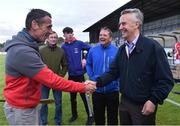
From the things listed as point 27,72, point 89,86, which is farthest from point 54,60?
point 27,72

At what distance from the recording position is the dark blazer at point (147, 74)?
4391 millimetres

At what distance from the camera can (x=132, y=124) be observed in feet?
15.4

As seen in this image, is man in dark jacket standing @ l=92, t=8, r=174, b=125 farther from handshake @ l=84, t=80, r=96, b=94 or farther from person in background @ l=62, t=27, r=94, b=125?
person in background @ l=62, t=27, r=94, b=125

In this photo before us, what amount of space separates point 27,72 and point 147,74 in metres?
1.33

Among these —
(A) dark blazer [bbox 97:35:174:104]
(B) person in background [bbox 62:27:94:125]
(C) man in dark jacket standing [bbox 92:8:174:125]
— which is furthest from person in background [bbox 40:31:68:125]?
(A) dark blazer [bbox 97:35:174:104]

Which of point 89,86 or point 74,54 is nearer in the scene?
point 89,86

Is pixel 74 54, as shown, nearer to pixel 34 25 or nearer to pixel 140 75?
pixel 140 75

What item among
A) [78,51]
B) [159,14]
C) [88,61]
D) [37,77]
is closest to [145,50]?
[37,77]

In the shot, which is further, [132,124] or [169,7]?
[169,7]

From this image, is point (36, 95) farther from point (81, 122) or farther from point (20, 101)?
point (81, 122)

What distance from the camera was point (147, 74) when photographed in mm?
4477

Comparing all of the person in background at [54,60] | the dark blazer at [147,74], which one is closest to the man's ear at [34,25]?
the dark blazer at [147,74]

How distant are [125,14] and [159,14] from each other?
32.5 metres

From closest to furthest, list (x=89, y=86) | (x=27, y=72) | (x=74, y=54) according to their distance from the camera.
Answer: (x=27, y=72) → (x=89, y=86) → (x=74, y=54)
